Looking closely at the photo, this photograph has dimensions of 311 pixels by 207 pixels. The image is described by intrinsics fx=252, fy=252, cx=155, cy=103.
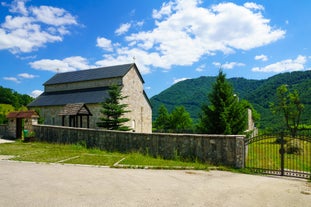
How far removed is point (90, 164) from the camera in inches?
443

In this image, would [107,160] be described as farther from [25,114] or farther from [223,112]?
[25,114]

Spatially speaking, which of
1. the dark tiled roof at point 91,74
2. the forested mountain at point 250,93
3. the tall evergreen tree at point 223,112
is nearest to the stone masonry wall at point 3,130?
the dark tiled roof at point 91,74

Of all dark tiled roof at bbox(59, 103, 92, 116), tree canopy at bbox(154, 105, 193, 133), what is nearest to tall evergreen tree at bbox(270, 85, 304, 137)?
tree canopy at bbox(154, 105, 193, 133)

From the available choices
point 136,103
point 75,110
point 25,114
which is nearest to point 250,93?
point 136,103

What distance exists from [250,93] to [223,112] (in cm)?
7547

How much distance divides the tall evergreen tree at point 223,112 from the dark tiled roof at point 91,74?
15328 millimetres

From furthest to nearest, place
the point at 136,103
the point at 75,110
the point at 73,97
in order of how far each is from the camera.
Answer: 1. the point at 136,103
2. the point at 73,97
3. the point at 75,110

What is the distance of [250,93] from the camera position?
87.8m

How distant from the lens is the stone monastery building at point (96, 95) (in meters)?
30.8

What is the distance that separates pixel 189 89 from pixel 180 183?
108 metres

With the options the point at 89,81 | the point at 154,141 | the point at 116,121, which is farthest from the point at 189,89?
the point at 154,141

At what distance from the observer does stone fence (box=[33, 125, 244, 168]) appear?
11305 millimetres

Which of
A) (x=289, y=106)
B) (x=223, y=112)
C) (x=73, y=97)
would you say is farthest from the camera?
(x=289, y=106)

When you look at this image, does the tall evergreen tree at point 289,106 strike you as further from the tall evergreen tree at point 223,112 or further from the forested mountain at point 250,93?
the tall evergreen tree at point 223,112
